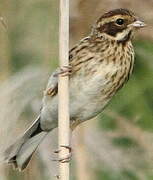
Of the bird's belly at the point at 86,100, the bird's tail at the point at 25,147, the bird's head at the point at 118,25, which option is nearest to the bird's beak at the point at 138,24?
the bird's head at the point at 118,25

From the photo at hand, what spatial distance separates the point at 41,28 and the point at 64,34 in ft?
2.34

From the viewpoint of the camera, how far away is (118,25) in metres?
3.22

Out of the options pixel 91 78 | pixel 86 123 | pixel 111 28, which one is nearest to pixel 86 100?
pixel 91 78

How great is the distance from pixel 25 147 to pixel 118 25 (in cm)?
37

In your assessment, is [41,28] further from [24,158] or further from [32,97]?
[24,158]

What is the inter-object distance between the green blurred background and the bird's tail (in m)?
0.25

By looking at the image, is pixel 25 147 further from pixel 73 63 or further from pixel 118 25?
pixel 118 25

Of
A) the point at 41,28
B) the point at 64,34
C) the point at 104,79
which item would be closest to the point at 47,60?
the point at 41,28

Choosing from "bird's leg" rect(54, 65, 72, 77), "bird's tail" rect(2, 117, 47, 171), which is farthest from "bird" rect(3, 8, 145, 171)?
"bird's leg" rect(54, 65, 72, 77)

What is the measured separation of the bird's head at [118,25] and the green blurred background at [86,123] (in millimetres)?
317

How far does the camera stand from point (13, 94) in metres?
3.59

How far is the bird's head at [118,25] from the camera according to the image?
319 cm

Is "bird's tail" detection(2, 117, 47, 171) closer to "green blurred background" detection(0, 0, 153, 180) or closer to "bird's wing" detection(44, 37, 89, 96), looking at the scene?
"bird's wing" detection(44, 37, 89, 96)

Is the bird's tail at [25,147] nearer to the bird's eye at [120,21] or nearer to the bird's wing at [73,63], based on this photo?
the bird's wing at [73,63]
